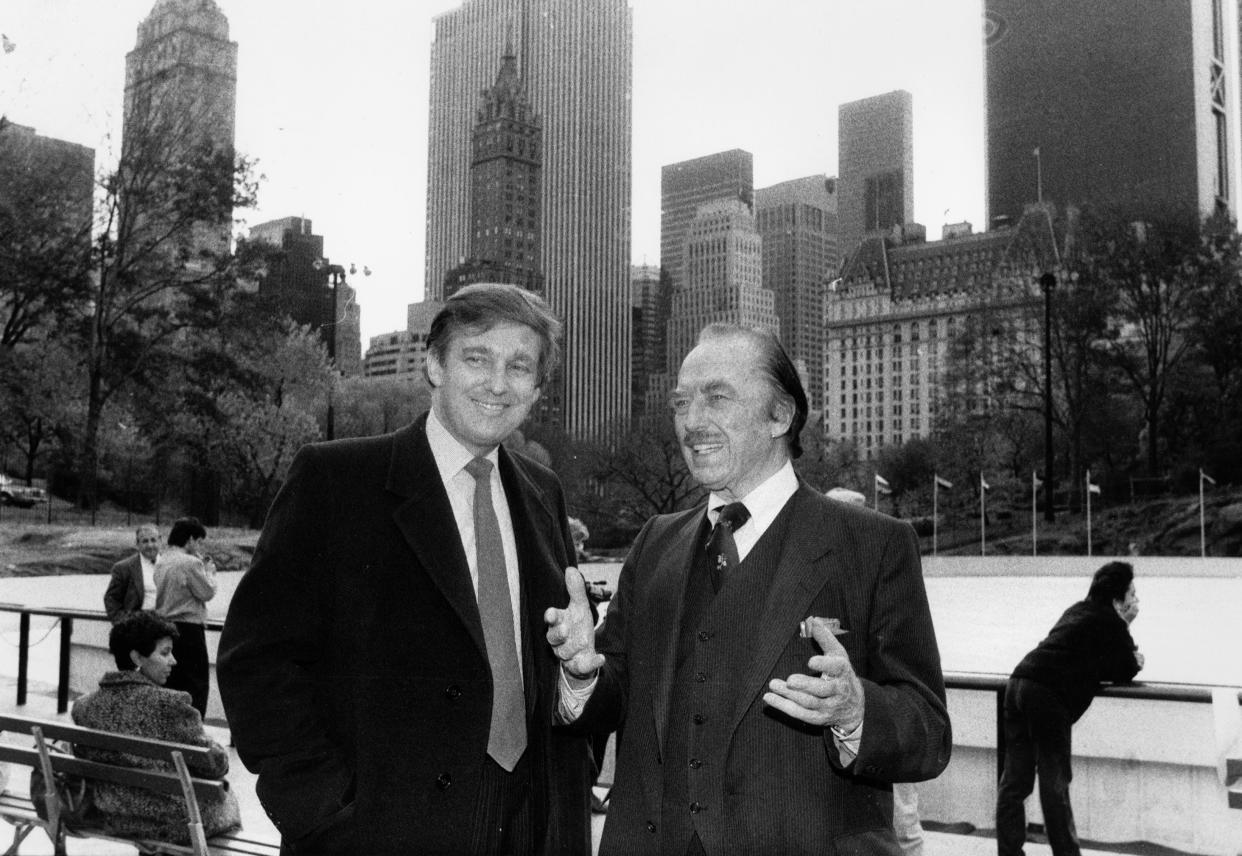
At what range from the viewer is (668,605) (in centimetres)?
118

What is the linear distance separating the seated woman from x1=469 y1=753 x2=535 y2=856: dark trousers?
888 mm

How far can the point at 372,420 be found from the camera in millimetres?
10227

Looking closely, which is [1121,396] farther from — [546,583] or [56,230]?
[546,583]

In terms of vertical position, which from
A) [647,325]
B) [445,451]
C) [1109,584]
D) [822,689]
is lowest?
[1109,584]

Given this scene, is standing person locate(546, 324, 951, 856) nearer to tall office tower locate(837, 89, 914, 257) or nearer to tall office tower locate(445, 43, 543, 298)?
tall office tower locate(445, 43, 543, 298)

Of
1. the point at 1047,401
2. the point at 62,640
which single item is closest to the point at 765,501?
the point at 62,640

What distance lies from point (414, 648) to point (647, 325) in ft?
22.2

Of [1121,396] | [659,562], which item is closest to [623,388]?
[659,562]

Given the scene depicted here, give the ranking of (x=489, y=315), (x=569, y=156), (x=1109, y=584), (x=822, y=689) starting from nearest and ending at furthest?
1. (x=822, y=689)
2. (x=489, y=315)
3. (x=1109, y=584)
4. (x=569, y=156)

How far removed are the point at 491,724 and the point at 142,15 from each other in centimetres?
935

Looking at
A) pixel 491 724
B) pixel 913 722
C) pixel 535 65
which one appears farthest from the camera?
pixel 535 65

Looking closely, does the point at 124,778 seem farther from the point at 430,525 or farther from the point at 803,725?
the point at 803,725

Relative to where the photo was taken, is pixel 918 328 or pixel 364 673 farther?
pixel 918 328

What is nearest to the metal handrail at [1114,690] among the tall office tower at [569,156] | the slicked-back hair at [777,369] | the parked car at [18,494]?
the slicked-back hair at [777,369]
